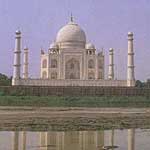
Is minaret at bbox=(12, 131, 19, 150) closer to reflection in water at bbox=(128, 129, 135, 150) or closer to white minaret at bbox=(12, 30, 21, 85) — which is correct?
reflection in water at bbox=(128, 129, 135, 150)

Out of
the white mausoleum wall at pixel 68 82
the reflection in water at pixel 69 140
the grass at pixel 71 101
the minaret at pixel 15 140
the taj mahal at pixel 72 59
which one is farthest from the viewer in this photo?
Answer: the taj mahal at pixel 72 59

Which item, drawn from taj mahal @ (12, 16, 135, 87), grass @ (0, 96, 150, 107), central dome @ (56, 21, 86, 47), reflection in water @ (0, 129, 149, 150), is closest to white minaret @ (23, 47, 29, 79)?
taj mahal @ (12, 16, 135, 87)

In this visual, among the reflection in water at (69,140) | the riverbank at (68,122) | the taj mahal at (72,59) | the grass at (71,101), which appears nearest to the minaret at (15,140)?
the reflection in water at (69,140)

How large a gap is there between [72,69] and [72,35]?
4658mm

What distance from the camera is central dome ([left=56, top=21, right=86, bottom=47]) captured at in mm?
59906

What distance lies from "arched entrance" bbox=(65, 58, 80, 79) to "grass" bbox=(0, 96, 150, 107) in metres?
17.5

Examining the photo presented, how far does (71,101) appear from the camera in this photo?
40.2 metres

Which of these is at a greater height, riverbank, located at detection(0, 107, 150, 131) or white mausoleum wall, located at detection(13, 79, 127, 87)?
white mausoleum wall, located at detection(13, 79, 127, 87)

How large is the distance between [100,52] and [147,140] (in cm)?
4820

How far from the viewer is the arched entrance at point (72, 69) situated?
2336 inches

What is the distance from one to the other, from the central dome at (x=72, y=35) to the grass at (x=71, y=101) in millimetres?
19256

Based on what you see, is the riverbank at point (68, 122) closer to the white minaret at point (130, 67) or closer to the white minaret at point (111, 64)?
the white minaret at point (130, 67)

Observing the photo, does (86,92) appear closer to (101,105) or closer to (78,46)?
(101,105)

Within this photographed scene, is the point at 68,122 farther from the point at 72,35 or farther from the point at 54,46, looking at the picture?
the point at 54,46
